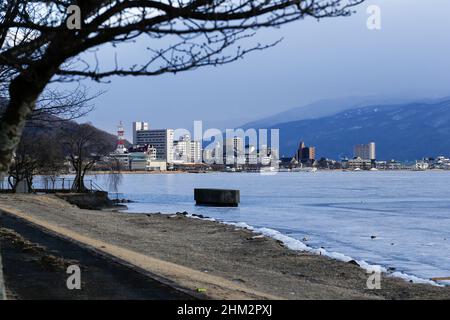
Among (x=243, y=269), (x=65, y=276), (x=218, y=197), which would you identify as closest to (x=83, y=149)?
(x=218, y=197)

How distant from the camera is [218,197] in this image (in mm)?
76438

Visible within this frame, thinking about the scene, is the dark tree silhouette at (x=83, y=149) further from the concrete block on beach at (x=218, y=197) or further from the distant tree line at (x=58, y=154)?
the concrete block on beach at (x=218, y=197)

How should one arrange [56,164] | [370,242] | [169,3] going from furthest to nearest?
[56,164] < [370,242] < [169,3]

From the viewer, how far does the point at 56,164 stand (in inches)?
2616

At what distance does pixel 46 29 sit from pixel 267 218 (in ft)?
147

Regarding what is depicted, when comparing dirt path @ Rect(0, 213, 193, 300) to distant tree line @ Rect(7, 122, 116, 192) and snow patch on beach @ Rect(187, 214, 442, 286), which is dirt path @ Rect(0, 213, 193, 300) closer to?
snow patch on beach @ Rect(187, 214, 442, 286)

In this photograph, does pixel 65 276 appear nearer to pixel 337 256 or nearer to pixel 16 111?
pixel 16 111

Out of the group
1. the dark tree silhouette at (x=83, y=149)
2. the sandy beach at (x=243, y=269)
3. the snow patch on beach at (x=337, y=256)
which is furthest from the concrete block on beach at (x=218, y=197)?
Answer: the sandy beach at (x=243, y=269)

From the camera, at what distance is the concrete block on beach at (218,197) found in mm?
73475

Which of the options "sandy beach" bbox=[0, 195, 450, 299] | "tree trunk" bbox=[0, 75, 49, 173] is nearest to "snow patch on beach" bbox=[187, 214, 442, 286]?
"sandy beach" bbox=[0, 195, 450, 299]
